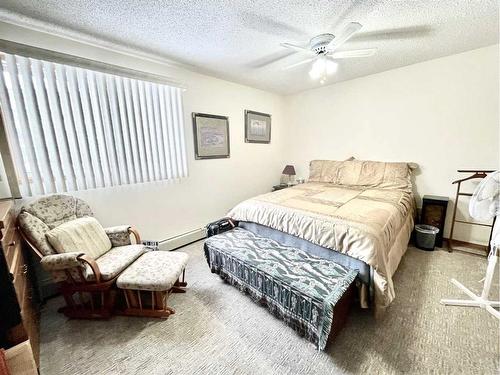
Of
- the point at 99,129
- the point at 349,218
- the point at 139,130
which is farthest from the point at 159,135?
the point at 349,218

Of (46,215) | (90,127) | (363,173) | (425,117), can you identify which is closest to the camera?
(46,215)

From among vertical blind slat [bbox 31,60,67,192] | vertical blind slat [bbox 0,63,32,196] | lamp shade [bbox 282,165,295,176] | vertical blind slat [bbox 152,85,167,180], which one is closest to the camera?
vertical blind slat [bbox 0,63,32,196]

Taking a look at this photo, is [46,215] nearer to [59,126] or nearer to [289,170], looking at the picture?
Answer: [59,126]

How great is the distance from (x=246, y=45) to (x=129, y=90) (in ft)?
4.60

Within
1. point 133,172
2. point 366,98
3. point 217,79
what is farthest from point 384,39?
point 133,172

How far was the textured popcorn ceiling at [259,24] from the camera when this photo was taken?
156 cm

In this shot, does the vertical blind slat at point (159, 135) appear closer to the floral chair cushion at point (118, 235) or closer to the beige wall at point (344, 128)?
the beige wall at point (344, 128)

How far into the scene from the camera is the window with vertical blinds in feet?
5.68

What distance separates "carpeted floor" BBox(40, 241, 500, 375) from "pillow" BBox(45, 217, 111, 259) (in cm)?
59

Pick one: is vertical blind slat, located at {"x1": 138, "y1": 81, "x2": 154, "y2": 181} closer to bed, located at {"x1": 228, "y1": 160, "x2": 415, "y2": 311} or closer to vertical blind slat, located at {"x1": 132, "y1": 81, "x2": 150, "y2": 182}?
vertical blind slat, located at {"x1": 132, "y1": 81, "x2": 150, "y2": 182}

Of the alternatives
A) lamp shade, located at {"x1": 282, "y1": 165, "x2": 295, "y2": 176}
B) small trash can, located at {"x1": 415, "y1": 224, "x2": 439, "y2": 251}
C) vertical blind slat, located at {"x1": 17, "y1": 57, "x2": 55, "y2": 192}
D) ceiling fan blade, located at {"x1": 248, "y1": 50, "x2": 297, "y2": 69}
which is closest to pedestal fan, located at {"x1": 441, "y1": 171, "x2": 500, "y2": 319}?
small trash can, located at {"x1": 415, "y1": 224, "x2": 439, "y2": 251}

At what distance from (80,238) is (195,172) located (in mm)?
1582

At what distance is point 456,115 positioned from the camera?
263cm

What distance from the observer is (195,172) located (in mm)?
3031
